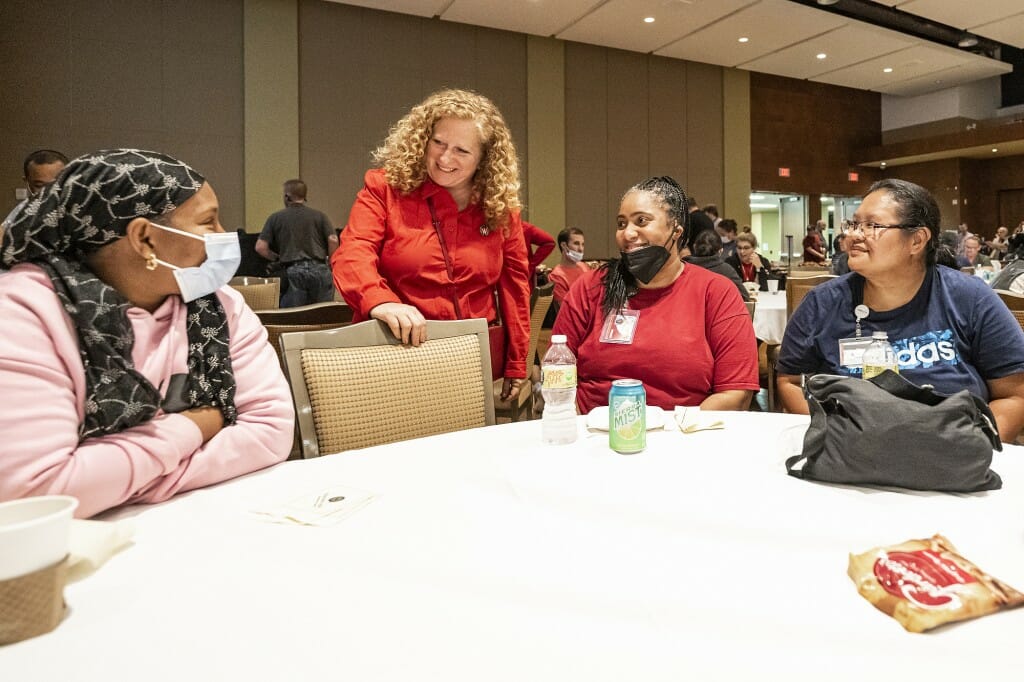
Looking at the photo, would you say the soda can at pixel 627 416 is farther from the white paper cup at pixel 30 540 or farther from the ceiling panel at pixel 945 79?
the ceiling panel at pixel 945 79

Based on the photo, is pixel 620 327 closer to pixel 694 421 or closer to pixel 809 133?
pixel 694 421

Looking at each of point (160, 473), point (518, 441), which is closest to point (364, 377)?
point (518, 441)

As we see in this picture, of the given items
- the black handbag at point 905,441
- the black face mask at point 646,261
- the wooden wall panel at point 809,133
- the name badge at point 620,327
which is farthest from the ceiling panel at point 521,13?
the black handbag at point 905,441

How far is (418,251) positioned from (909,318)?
1.39 meters

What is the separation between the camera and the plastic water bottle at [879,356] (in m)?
1.71

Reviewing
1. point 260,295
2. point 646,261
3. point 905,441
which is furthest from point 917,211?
point 260,295

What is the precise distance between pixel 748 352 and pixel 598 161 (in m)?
7.60

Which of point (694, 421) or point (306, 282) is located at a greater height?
point (306, 282)

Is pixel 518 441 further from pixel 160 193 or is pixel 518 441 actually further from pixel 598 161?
pixel 598 161

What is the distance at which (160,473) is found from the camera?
1039 mm

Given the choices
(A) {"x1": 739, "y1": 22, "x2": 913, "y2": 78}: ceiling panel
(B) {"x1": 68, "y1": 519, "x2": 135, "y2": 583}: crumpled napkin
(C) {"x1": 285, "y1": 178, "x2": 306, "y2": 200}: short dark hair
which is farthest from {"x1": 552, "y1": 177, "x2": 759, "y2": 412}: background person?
(A) {"x1": 739, "y1": 22, "x2": 913, "y2": 78}: ceiling panel

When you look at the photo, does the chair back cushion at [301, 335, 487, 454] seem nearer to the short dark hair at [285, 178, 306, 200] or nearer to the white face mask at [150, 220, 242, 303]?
the white face mask at [150, 220, 242, 303]

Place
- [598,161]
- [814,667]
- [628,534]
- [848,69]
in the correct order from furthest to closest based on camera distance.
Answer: [848,69] < [598,161] < [628,534] < [814,667]

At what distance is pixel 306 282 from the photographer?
5.45 m
